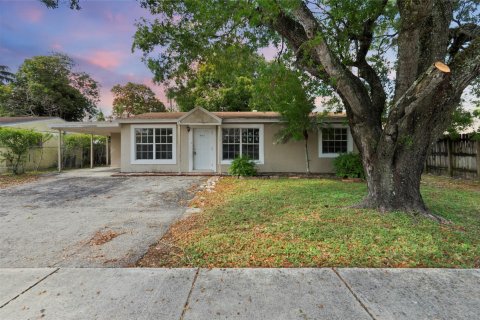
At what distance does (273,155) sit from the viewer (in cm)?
1339

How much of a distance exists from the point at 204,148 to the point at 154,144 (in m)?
2.31

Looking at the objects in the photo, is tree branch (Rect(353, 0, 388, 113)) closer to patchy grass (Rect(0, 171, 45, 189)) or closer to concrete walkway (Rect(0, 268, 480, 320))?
concrete walkway (Rect(0, 268, 480, 320))

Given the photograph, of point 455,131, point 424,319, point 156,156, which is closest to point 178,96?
point 156,156

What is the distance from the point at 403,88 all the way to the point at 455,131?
792 centimetres

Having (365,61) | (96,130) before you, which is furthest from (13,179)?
(365,61)

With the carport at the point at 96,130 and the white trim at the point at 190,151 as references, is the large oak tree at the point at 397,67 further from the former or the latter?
the carport at the point at 96,130

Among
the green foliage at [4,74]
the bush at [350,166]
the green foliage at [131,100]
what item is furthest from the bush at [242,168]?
the green foliage at [4,74]

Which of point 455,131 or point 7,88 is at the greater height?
point 7,88

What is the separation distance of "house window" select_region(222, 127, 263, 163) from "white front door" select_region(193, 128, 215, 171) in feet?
1.81

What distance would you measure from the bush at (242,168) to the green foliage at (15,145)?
9.64 metres

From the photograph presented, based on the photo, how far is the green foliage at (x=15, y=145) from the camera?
1282 cm

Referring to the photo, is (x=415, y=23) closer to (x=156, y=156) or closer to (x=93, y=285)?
(x=93, y=285)

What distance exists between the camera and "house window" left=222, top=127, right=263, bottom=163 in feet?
44.3

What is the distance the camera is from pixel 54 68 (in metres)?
31.1
